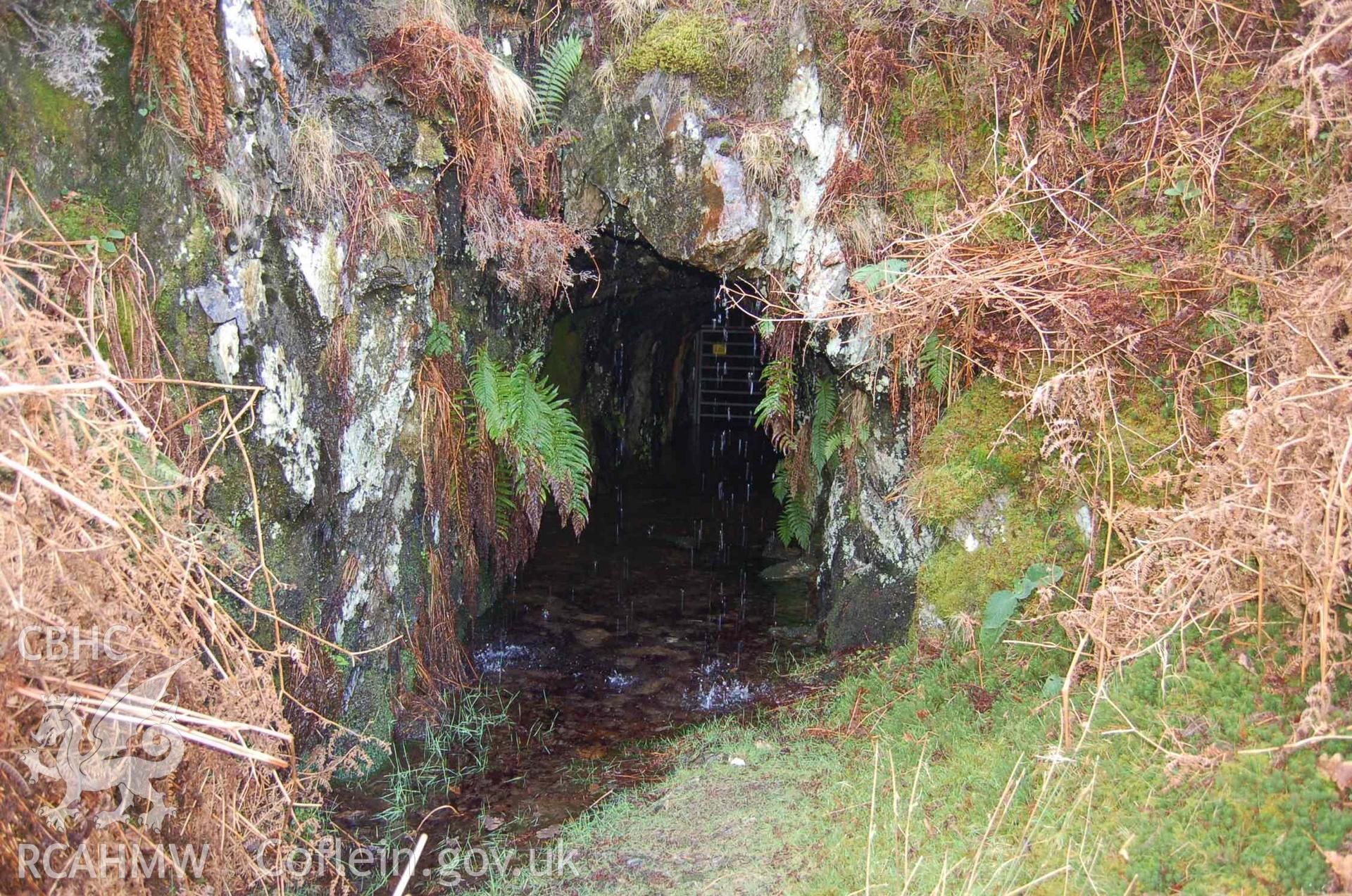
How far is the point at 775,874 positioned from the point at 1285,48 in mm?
4425

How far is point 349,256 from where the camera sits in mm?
4836

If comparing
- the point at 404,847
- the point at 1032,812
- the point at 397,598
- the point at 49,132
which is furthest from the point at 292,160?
the point at 1032,812

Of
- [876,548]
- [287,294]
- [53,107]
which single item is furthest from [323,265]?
[876,548]

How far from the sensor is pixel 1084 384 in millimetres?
4180

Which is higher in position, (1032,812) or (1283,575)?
(1283,575)

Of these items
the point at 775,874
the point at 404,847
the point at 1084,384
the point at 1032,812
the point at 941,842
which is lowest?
the point at 404,847

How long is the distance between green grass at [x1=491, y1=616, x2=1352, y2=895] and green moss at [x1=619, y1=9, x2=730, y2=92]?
12.9 feet

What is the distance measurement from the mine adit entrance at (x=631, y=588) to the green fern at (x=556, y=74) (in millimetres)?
1086

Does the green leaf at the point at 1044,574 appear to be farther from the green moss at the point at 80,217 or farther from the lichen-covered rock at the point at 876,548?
the green moss at the point at 80,217

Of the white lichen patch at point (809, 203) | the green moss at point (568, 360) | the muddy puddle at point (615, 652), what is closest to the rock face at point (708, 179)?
the white lichen patch at point (809, 203)

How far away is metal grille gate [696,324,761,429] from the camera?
1499 centimetres

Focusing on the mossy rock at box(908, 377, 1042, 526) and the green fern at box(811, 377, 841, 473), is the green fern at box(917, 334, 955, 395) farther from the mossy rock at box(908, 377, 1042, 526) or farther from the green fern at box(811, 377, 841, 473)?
the green fern at box(811, 377, 841, 473)

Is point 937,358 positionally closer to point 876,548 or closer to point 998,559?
point 998,559

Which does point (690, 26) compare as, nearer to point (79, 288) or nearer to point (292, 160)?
point (292, 160)
